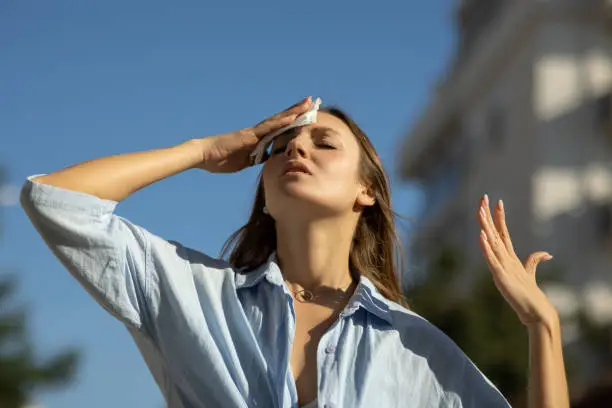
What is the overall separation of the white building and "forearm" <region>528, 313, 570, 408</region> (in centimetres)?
2054

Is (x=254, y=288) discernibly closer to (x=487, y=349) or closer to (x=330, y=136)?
(x=330, y=136)

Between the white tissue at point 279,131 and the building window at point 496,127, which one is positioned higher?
the white tissue at point 279,131

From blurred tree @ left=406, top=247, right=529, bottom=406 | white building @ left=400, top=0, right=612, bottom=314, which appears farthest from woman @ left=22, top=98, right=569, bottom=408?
white building @ left=400, top=0, right=612, bottom=314

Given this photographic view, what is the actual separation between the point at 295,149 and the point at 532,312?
2.88 feet

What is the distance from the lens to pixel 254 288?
3.22 meters

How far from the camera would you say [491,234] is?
10.7ft

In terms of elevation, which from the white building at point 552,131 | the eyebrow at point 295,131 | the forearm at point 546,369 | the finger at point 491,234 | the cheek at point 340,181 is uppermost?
the eyebrow at point 295,131

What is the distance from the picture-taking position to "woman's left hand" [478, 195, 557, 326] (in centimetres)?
315

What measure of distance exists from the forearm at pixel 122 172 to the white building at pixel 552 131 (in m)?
20.9

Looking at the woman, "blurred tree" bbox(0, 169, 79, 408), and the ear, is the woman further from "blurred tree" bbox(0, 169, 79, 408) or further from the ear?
"blurred tree" bbox(0, 169, 79, 408)

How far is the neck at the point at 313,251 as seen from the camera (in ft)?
10.8

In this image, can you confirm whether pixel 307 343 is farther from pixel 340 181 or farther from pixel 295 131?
pixel 295 131

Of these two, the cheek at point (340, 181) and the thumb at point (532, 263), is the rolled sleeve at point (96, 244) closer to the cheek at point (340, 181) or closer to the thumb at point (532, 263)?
the cheek at point (340, 181)

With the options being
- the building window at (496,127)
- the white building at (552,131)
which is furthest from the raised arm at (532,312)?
the building window at (496,127)
